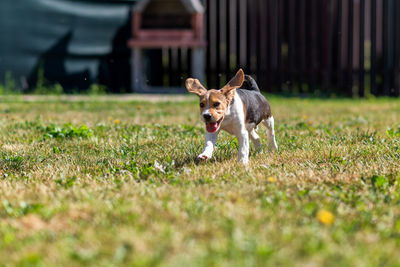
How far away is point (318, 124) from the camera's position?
6.25 metres

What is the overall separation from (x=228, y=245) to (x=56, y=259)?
65 cm

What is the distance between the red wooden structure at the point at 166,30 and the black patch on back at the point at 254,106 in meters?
7.76

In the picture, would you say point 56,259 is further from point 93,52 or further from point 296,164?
point 93,52

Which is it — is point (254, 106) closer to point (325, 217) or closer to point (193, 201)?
point (193, 201)

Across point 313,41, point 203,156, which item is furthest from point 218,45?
point 203,156

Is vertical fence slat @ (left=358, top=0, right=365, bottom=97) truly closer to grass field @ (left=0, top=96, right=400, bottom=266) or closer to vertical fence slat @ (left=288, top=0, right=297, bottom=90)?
vertical fence slat @ (left=288, top=0, right=297, bottom=90)

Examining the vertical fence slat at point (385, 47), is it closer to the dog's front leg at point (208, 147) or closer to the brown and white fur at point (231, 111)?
the brown and white fur at point (231, 111)

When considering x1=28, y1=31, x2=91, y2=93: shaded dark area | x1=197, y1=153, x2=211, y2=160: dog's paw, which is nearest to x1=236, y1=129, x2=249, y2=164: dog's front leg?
x1=197, y1=153, x2=211, y2=160: dog's paw

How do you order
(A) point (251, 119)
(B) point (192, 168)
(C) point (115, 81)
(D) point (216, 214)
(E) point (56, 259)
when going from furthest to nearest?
(C) point (115, 81), (A) point (251, 119), (B) point (192, 168), (D) point (216, 214), (E) point (56, 259)

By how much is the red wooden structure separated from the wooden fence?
1.80 ft

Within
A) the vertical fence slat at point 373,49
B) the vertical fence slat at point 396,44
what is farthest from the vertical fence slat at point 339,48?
the vertical fence slat at point 396,44

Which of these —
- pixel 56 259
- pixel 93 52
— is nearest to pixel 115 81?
pixel 93 52

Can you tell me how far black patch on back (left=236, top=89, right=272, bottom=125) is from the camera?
12.6ft

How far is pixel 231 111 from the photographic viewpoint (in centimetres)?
361
